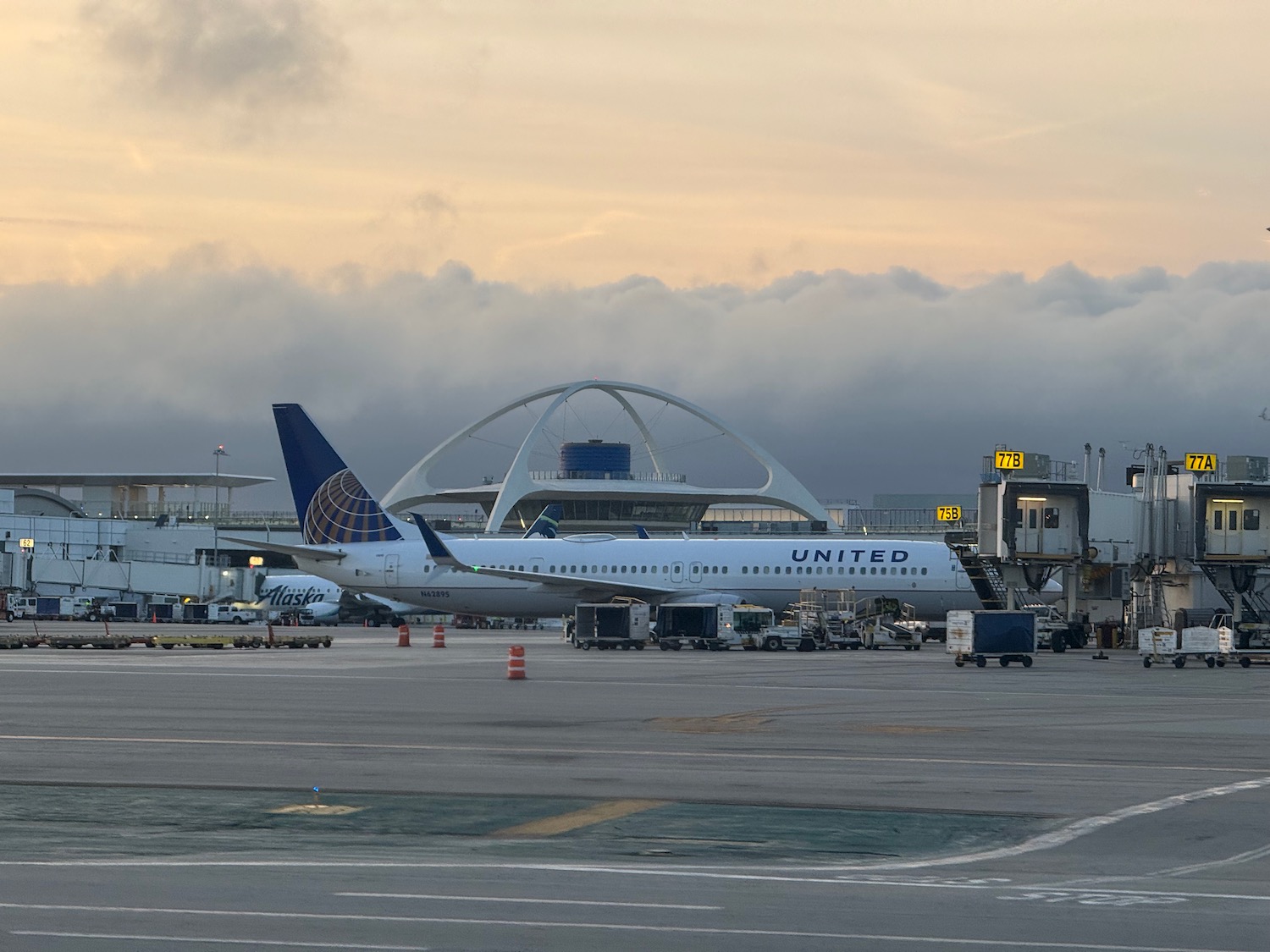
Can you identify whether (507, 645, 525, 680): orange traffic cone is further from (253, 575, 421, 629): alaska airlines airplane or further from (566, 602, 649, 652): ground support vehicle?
(253, 575, 421, 629): alaska airlines airplane

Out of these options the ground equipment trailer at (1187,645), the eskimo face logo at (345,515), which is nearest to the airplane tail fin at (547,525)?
the eskimo face logo at (345,515)

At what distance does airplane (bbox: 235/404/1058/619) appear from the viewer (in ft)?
228

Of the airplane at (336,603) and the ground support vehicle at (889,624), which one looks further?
the airplane at (336,603)

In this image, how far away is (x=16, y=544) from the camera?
389 feet

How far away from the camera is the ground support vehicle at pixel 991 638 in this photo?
5034 centimetres

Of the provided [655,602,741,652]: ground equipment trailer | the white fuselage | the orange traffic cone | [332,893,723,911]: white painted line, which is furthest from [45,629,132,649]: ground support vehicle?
[332,893,723,911]: white painted line

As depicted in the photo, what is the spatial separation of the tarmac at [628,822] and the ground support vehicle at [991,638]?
15.6 meters

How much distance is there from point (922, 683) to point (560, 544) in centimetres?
3656

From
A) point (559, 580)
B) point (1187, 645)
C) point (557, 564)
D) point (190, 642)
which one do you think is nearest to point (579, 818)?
point (1187, 645)

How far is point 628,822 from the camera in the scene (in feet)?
53.2

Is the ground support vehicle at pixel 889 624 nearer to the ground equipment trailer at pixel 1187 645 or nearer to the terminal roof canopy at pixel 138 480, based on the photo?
the ground equipment trailer at pixel 1187 645

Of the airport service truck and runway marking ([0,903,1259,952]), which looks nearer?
runway marking ([0,903,1259,952])

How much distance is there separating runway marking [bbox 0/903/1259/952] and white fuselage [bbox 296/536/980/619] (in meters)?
59.2

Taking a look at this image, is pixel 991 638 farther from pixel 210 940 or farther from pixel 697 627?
pixel 210 940
